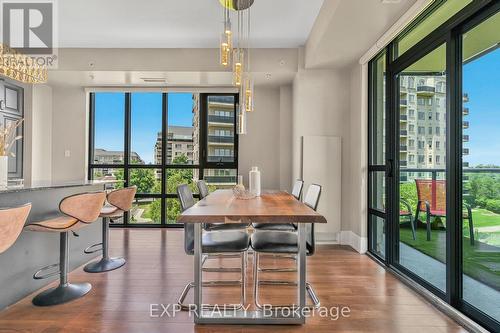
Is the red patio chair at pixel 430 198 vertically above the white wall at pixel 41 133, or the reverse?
the white wall at pixel 41 133

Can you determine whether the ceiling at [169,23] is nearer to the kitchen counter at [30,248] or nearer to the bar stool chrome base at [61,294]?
the kitchen counter at [30,248]

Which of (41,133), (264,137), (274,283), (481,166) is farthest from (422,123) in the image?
(41,133)

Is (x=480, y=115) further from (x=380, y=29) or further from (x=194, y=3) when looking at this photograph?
(x=194, y=3)

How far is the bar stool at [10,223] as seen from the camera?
1771 mm

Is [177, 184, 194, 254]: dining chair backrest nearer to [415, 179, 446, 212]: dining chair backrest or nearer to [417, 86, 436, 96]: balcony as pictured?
[415, 179, 446, 212]: dining chair backrest

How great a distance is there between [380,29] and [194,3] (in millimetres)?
2092

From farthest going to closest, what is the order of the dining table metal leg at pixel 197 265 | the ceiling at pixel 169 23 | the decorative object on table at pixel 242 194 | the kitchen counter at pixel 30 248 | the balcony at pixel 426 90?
the ceiling at pixel 169 23 < the balcony at pixel 426 90 < the decorative object on table at pixel 242 194 < the kitchen counter at pixel 30 248 < the dining table metal leg at pixel 197 265

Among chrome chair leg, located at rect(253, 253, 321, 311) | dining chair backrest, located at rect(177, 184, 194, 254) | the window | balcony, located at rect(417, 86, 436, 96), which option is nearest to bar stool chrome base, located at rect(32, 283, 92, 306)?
dining chair backrest, located at rect(177, 184, 194, 254)

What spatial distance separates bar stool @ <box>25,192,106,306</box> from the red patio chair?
303 cm

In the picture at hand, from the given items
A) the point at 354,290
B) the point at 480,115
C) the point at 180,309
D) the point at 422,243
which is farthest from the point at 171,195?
the point at 480,115

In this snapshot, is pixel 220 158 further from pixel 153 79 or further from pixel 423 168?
pixel 423 168

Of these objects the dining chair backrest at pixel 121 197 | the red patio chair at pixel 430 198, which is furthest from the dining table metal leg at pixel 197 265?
the red patio chair at pixel 430 198

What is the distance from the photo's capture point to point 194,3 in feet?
10.7

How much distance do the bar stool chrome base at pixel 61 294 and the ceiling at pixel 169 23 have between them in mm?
3028
